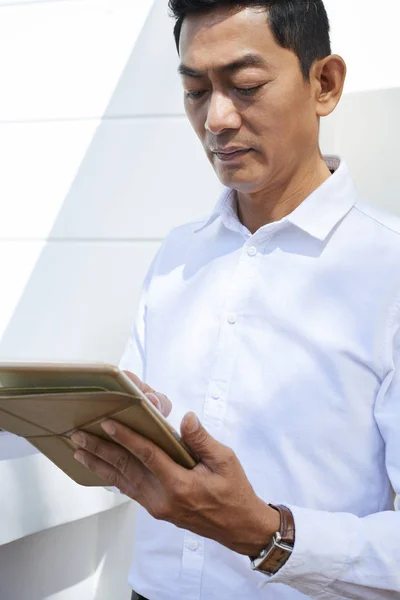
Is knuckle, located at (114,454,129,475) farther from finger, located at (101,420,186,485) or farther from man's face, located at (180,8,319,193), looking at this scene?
man's face, located at (180,8,319,193)

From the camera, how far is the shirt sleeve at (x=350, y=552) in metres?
1.31

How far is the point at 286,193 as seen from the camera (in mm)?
1681

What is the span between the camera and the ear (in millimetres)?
1640

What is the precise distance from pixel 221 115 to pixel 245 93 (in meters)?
0.06

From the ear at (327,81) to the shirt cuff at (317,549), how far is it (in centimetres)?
75

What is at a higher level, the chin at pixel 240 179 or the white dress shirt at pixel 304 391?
the chin at pixel 240 179

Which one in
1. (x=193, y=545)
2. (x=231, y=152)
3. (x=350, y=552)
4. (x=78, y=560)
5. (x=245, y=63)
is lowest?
(x=78, y=560)

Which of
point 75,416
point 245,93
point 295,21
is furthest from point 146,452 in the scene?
point 295,21

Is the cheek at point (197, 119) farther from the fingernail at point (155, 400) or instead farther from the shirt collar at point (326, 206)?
the fingernail at point (155, 400)

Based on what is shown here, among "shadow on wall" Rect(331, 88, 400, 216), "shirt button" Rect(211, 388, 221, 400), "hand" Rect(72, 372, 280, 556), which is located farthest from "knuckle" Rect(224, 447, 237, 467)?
"shadow on wall" Rect(331, 88, 400, 216)

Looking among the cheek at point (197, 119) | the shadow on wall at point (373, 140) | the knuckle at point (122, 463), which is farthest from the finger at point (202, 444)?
the shadow on wall at point (373, 140)

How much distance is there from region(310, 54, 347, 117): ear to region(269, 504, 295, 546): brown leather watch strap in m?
0.75

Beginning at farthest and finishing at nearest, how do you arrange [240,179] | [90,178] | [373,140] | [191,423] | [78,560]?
[90,178] → [78,560] → [373,140] → [240,179] → [191,423]

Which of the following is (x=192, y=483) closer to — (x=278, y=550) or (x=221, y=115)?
(x=278, y=550)
